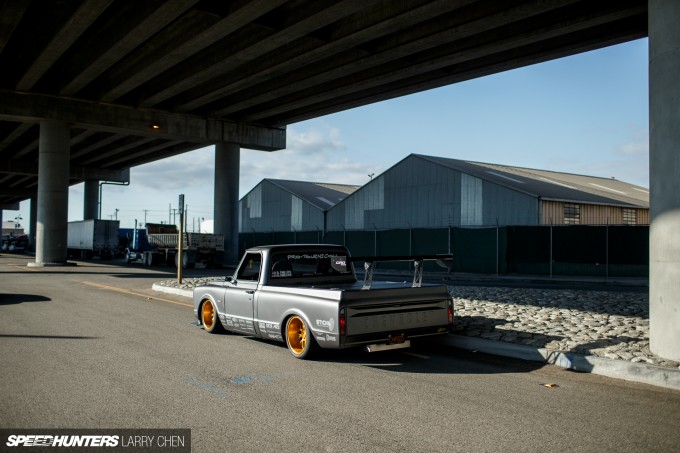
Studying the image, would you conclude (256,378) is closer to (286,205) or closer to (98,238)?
(286,205)

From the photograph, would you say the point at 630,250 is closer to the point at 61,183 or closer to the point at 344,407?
the point at 344,407

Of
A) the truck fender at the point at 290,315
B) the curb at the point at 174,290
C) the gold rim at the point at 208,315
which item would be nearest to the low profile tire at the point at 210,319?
the gold rim at the point at 208,315

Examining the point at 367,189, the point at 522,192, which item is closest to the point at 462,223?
the point at 522,192

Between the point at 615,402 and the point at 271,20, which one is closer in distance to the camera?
the point at 615,402

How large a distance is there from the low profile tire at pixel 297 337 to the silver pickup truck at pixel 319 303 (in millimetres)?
14

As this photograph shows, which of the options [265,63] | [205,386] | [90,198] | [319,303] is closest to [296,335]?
[319,303]

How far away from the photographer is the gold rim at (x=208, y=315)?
10.5m

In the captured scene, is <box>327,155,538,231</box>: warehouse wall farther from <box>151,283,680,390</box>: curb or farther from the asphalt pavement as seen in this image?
the asphalt pavement

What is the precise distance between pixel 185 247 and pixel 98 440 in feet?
104

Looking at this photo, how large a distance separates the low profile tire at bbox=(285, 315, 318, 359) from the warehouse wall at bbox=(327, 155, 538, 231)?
27.5 metres

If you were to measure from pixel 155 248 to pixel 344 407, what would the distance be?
3668cm

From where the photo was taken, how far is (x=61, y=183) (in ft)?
116

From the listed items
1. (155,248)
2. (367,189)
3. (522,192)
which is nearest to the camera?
(522,192)

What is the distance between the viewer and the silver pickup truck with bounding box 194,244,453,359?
7.61m
